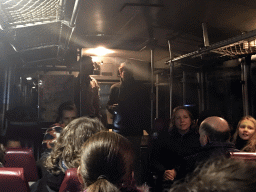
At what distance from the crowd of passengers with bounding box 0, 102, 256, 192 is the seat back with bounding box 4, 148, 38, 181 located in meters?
0.10

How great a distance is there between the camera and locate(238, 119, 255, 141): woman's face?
11.7 ft

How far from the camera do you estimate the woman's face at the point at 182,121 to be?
3.62 meters

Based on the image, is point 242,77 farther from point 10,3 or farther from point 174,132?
point 10,3

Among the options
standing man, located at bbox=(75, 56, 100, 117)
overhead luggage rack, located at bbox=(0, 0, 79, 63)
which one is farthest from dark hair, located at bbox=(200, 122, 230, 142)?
standing man, located at bbox=(75, 56, 100, 117)

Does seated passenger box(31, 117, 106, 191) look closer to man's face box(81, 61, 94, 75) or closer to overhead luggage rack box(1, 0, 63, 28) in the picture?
overhead luggage rack box(1, 0, 63, 28)

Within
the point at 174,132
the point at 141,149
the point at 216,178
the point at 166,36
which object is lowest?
the point at 141,149

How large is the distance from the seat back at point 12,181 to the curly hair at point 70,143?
41 centimetres

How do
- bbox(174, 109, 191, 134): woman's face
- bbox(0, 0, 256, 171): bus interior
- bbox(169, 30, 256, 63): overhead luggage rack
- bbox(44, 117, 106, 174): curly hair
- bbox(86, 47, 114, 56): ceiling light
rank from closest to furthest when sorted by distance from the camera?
bbox(44, 117, 106, 174): curly hair
bbox(169, 30, 256, 63): overhead luggage rack
bbox(0, 0, 256, 171): bus interior
bbox(174, 109, 191, 134): woman's face
bbox(86, 47, 114, 56): ceiling light

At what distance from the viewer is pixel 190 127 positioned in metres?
3.69

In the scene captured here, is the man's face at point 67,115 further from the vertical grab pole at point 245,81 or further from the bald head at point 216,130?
the vertical grab pole at point 245,81

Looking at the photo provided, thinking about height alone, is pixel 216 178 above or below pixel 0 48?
below

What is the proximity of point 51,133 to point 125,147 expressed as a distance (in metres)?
1.91

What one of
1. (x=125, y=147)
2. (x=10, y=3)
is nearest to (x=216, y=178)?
(x=125, y=147)

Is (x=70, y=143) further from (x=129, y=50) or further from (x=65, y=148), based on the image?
(x=129, y=50)
